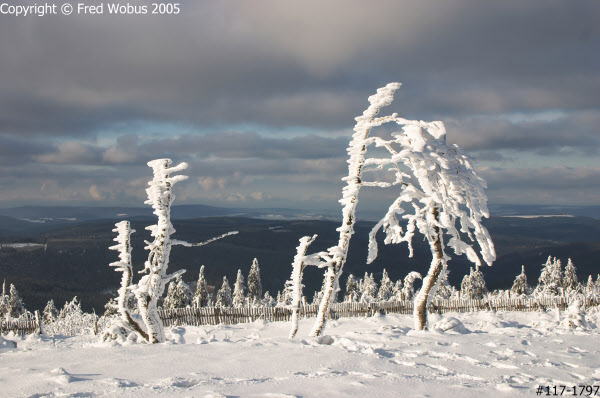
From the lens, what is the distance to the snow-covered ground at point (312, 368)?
15.9ft

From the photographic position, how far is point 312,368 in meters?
5.83

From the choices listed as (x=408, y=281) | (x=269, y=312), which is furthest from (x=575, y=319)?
(x=408, y=281)

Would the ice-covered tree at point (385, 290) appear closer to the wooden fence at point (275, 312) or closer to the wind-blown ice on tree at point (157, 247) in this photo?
the wooden fence at point (275, 312)

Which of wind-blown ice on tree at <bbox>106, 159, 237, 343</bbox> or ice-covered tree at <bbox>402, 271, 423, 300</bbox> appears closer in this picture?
wind-blown ice on tree at <bbox>106, 159, 237, 343</bbox>

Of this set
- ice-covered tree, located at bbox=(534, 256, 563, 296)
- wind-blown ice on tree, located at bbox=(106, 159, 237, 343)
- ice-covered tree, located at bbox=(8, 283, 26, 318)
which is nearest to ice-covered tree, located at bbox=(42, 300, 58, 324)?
ice-covered tree, located at bbox=(8, 283, 26, 318)

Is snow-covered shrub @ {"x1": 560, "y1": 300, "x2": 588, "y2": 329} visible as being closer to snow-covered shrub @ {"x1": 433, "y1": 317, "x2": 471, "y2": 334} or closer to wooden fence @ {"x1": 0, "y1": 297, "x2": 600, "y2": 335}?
snow-covered shrub @ {"x1": 433, "y1": 317, "x2": 471, "y2": 334}

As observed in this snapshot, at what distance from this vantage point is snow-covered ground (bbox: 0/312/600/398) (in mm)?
4859

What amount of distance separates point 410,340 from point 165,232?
6.04 meters

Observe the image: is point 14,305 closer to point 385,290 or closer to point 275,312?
point 385,290

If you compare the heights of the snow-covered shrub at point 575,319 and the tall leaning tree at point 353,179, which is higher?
the tall leaning tree at point 353,179

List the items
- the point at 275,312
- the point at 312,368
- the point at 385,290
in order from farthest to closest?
the point at 385,290, the point at 275,312, the point at 312,368

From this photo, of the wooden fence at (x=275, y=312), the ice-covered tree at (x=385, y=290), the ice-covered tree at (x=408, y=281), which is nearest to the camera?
the ice-covered tree at (x=408, y=281)

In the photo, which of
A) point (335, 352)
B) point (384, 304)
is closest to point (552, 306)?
point (384, 304)

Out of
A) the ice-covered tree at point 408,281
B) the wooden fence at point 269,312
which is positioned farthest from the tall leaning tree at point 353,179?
the wooden fence at point 269,312
